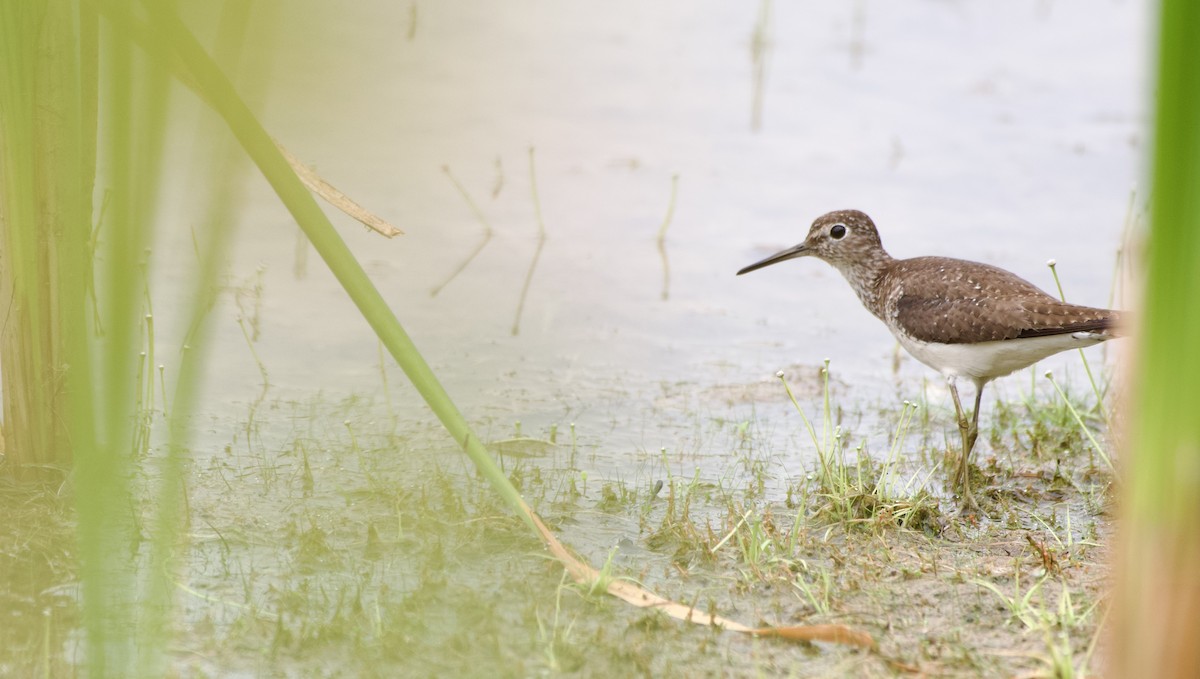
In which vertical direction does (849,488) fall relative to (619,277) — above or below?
below

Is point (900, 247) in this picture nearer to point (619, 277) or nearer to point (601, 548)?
point (619, 277)

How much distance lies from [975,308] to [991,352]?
20 cm

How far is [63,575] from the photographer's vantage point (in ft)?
12.5

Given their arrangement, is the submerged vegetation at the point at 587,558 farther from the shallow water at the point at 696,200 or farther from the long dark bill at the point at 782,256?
the long dark bill at the point at 782,256

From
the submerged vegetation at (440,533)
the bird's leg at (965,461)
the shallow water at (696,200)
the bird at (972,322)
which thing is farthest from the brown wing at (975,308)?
the shallow water at (696,200)

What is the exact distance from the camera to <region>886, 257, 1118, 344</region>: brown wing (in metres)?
5.14

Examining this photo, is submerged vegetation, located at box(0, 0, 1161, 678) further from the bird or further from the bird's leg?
the bird

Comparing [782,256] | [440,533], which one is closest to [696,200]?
[782,256]

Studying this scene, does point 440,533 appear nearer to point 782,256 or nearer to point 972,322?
point 972,322

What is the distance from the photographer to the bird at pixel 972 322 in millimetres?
5145

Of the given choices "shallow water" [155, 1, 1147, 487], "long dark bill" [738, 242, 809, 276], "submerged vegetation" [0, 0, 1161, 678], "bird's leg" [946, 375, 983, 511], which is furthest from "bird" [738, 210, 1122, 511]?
"shallow water" [155, 1, 1147, 487]

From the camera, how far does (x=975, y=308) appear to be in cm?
541

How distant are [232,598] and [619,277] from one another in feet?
13.9

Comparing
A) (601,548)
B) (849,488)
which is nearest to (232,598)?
(601,548)
